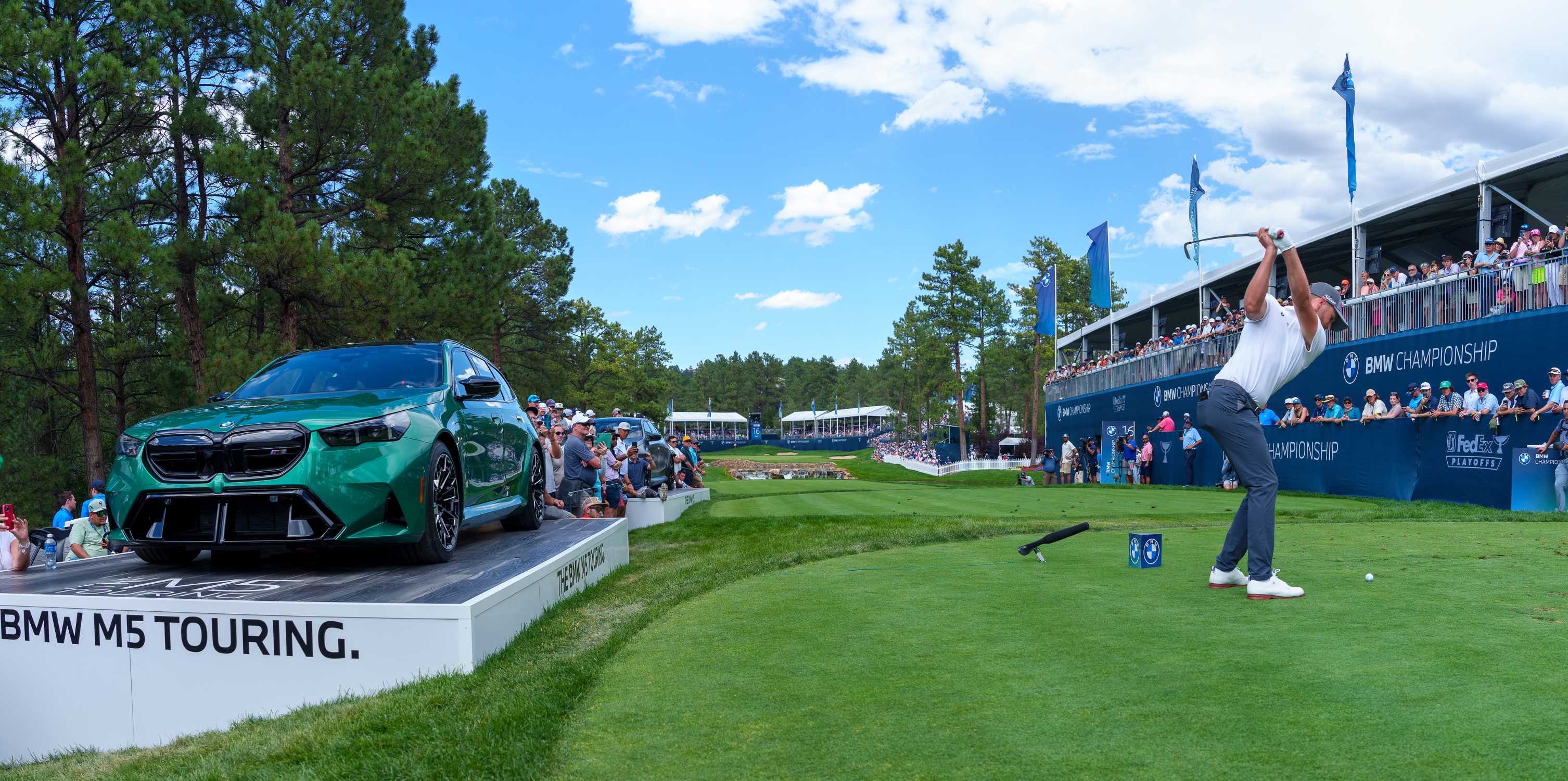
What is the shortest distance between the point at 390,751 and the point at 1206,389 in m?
4.92

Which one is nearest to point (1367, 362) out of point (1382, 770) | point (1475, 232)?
point (1475, 232)

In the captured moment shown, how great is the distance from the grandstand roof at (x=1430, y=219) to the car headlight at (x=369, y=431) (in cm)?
2448

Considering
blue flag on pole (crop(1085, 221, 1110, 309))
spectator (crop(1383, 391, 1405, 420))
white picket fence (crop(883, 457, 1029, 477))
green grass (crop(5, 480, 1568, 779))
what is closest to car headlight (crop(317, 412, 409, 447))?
green grass (crop(5, 480, 1568, 779))

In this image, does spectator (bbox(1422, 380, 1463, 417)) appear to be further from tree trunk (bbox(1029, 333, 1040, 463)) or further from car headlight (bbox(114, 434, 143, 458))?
tree trunk (bbox(1029, 333, 1040, 463))

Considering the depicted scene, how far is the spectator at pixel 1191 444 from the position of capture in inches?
1101

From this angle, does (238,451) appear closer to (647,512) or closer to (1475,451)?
(647,512)

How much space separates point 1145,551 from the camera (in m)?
7.34

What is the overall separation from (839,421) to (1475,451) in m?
121

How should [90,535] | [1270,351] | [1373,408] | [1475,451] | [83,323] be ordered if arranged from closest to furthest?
[1270,351] < [90,535] < [1475,451] < [1373,408] < [83,323]

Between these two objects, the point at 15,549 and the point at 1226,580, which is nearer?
the point at 1226,580

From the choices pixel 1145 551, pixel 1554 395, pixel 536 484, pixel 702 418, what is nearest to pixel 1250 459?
pixel 1145 551

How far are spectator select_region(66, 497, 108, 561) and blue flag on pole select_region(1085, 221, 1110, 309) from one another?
34757mm

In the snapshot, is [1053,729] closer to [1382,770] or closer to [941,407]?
[1382,770]

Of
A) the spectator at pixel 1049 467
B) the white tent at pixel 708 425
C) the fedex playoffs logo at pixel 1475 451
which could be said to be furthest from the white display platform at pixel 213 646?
the white tent at pixel 708 425
